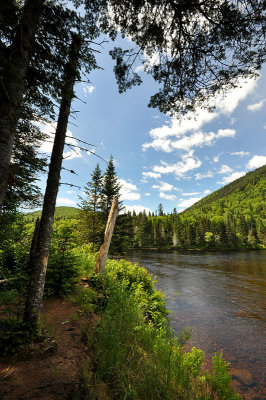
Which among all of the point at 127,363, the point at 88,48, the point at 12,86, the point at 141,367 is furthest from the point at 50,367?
the point at 88,48

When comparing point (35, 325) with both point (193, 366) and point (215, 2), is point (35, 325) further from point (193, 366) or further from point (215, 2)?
point (215, 2)

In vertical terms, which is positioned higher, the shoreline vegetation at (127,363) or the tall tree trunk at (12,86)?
the tall tree trunk at (12,86)

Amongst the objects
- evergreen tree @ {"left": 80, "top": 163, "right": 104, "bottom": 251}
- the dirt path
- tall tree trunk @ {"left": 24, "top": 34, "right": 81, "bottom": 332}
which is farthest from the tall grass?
evergreen tree @ {"left": 80, "top": 163, "right": 104, "bottom": 251}

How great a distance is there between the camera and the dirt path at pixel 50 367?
2.32 m

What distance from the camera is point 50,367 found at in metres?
2.79

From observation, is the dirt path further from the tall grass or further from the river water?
the river water

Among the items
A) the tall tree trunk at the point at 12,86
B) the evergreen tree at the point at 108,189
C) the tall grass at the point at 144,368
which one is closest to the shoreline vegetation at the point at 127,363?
the tall grass at the point at 144,368

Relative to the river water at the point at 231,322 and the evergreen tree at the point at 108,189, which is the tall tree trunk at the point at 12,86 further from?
the evergreen tree at the point at 108,189

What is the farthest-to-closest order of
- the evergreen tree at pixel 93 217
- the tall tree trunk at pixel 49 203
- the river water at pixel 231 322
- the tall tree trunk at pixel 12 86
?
the evergreen tree at pixel 93 217 → the river water at pixel 231 322 → the tall tree trunk at pixel 49 203 → the tall tree trunk at pixel 12 86

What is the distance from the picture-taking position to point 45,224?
3750 millimetres

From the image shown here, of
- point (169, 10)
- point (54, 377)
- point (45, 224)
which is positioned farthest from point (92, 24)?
point (54, 377)

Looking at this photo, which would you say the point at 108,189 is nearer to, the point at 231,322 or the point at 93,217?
the point at 93,217

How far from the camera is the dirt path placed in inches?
91.4

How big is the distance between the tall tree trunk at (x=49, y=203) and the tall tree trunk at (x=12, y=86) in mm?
980
